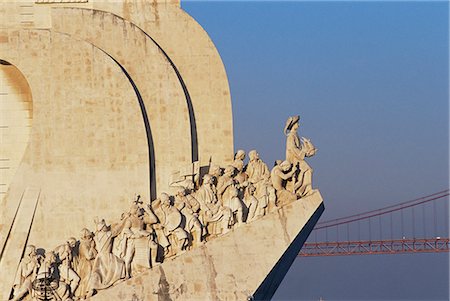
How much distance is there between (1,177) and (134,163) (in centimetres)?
243

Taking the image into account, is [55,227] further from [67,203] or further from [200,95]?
[200,95]

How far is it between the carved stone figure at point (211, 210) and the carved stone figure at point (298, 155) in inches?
51.4

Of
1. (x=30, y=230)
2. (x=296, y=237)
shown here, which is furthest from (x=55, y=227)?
(x=296, y=237)

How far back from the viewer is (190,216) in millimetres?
26391

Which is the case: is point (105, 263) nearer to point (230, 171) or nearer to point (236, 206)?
point (236, 206)

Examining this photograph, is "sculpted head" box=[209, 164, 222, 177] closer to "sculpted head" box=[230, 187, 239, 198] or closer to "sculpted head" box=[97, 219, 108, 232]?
"sculpted head" box=[230, 187, 239, 198]

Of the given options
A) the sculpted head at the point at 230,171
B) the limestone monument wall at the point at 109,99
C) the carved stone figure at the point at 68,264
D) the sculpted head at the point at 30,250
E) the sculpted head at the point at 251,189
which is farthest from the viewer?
the limestone monument wall at the point at 109,99

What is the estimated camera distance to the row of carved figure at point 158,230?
25906mm

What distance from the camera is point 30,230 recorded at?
27.5 meters

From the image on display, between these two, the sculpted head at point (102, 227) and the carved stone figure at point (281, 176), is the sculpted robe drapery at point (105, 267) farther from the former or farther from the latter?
the carved stone figure at point (281, 176)

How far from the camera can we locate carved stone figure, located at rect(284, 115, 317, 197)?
88.7ft

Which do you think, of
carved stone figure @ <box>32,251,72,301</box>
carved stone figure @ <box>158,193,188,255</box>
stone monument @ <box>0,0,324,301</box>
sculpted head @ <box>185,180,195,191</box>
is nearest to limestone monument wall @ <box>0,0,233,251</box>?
stone monument @ <box>0,0,324,301</box>

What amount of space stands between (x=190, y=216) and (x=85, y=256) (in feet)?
5.72

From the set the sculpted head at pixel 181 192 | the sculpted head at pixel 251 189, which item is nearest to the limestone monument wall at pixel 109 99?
the sculpted head at pixel 181 192
